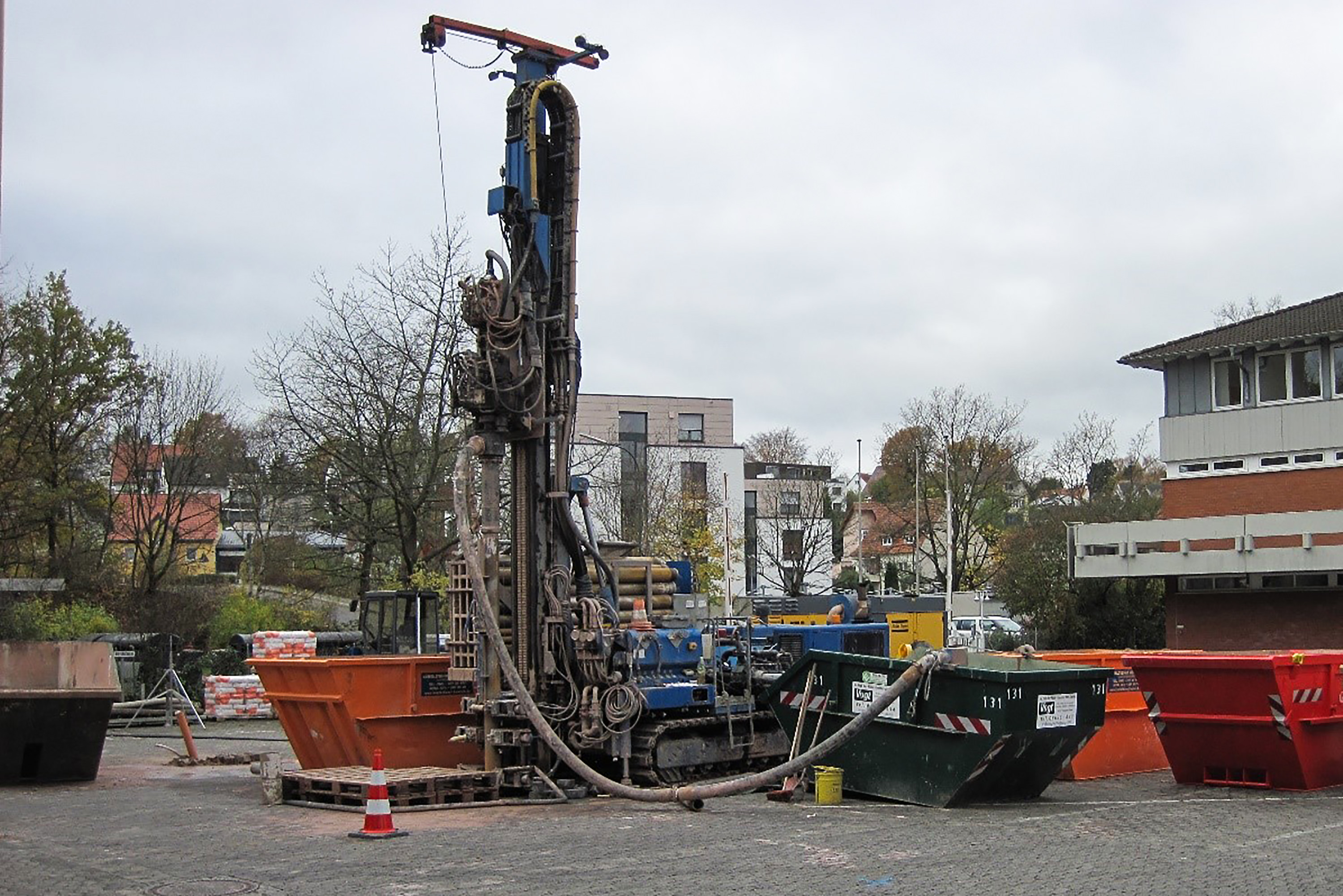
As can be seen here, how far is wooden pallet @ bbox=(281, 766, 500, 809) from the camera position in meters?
14.5

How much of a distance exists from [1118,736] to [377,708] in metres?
8.09

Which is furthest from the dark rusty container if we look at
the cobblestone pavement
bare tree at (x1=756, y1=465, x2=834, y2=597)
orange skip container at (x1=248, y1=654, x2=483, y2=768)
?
bare tree at (x1=756, y1=465, x2=834, y2=597)

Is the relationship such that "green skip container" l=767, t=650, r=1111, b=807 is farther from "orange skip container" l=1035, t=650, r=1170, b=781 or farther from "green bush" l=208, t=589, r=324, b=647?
"green bush" l=208, t=589, r=324, b=647

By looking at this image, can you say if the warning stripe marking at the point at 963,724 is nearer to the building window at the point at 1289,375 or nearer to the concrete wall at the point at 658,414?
the building window at the point at 1289,375

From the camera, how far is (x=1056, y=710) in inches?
558

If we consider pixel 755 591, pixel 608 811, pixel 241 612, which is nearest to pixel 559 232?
pixel 608 811

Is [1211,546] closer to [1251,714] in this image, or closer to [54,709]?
[1251,714]

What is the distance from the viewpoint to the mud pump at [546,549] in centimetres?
1557

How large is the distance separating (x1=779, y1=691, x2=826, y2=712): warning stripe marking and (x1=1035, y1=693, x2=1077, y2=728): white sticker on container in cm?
206

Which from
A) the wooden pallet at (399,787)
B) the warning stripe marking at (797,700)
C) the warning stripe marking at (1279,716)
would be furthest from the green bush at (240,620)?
the warning stripe marking at (1279,716)

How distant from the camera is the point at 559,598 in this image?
15.9m

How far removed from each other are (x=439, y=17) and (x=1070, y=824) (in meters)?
9.91

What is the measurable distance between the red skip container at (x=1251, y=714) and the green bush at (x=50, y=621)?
83.9 ft

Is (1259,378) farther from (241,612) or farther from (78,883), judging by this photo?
(78,883)
